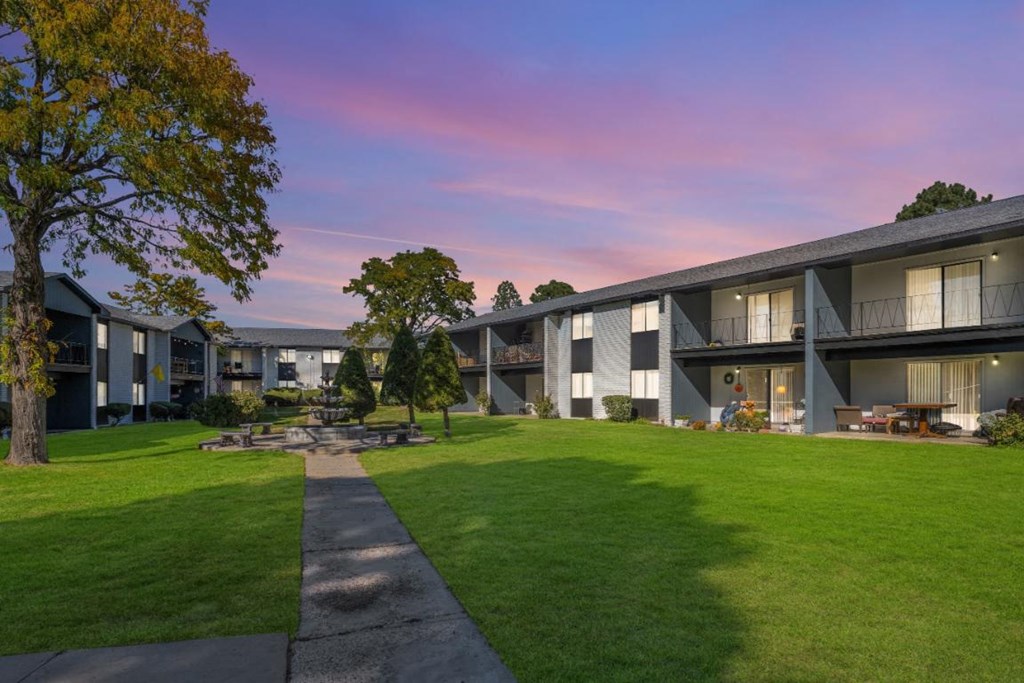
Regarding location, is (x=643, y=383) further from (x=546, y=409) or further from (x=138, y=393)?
(x=138, y=393)

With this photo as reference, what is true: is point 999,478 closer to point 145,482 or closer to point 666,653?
point 666,653

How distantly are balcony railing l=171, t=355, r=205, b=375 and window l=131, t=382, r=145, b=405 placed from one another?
5.38 metres

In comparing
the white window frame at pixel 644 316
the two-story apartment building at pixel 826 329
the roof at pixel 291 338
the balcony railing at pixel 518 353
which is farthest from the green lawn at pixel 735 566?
the roof at pixel 291 338

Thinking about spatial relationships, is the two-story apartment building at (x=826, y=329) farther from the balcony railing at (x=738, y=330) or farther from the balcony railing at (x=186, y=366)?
the balcony railing at (x=186, y=366)

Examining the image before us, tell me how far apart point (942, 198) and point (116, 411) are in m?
61.8

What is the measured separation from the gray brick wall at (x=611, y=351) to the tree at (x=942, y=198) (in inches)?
1292

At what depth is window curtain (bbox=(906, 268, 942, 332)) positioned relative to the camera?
21.3m

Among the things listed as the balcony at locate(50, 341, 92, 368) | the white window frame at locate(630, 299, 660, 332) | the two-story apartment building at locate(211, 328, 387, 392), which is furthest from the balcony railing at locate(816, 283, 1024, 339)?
the two-story apartment building at locate(211, 328, 387, 392)

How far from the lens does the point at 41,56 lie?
575 inches

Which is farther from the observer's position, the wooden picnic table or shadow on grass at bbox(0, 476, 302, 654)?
the wooden picnic table

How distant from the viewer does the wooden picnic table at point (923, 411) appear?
19.1 metres

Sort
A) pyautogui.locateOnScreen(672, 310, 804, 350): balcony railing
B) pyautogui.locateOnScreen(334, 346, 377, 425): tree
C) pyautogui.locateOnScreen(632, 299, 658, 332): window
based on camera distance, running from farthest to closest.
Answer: pyautogui.locateOnScreen(632, 299, 658, 332): window
pyautogui.locateOnScreen(334, 346, 377, 425): tree
pyautogui.locateOnScreen(672, 310, 804, 350): balcony railing

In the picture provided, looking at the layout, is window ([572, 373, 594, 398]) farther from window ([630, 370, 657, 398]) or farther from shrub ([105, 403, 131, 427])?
shrub ([105, 403, 131, 427])

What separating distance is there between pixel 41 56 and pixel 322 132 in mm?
6827
